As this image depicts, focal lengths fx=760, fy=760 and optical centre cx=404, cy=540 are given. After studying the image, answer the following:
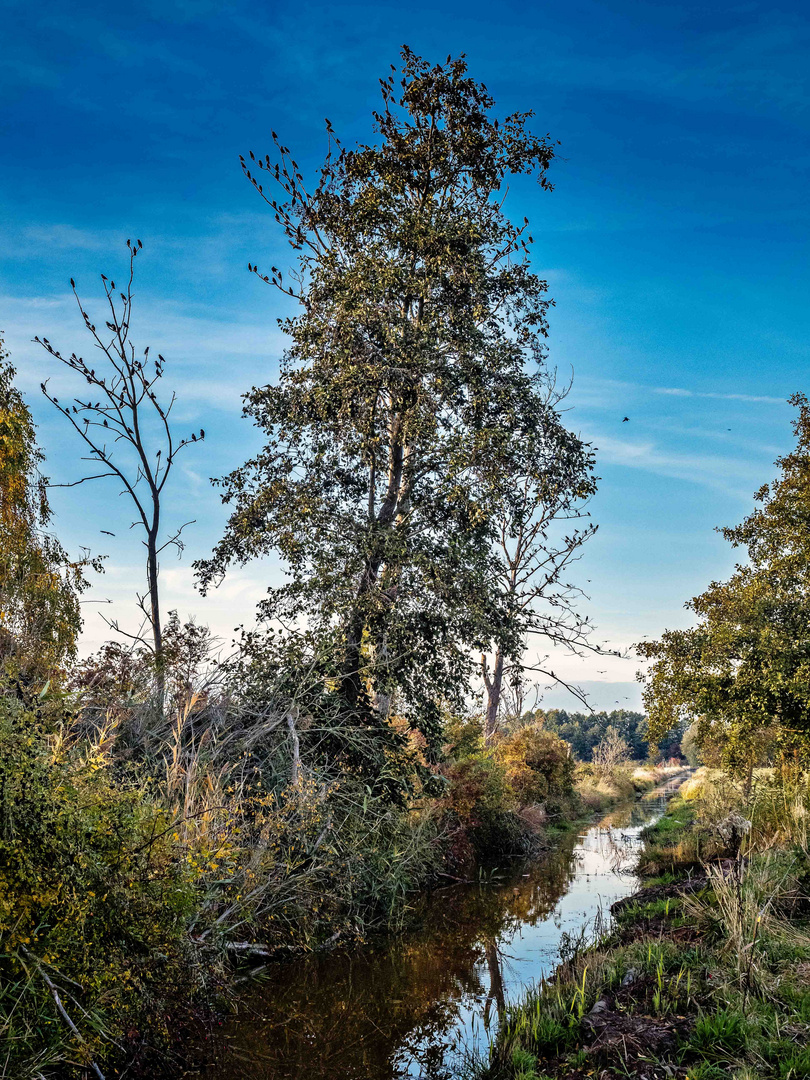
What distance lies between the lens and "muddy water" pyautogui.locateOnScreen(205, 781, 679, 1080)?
6.80 m

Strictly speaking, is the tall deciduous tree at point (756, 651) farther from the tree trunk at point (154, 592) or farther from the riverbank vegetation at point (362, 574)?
the tree trunk at point (154, 592)

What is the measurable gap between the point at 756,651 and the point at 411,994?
13.8 meters

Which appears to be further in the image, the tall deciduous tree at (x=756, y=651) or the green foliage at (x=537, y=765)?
the green foliage at (x=537, y=765)

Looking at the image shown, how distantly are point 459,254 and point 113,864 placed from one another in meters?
11.7

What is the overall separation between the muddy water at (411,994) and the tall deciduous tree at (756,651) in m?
6.80

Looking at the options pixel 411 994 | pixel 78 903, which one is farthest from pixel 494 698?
pixel 78 903

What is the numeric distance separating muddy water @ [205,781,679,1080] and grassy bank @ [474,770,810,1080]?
871 millimetres

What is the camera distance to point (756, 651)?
62.9 feet

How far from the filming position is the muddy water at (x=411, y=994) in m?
6.80

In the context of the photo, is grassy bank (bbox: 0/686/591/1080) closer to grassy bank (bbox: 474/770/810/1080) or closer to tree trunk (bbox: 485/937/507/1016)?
tree trunk (bbox: 485/937/507/1016)

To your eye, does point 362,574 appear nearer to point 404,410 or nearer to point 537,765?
point 404,410

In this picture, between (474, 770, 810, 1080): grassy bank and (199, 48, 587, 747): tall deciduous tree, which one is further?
(199, 48, 587, 747): tall deciduous tree

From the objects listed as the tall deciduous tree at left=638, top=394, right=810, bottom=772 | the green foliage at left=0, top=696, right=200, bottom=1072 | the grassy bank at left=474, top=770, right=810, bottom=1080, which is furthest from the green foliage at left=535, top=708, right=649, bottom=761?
the green foliage at left=0, top=696, right=200, bottom=1072

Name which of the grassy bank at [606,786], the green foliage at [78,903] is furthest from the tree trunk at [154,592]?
the grassy bank at [606,786]
